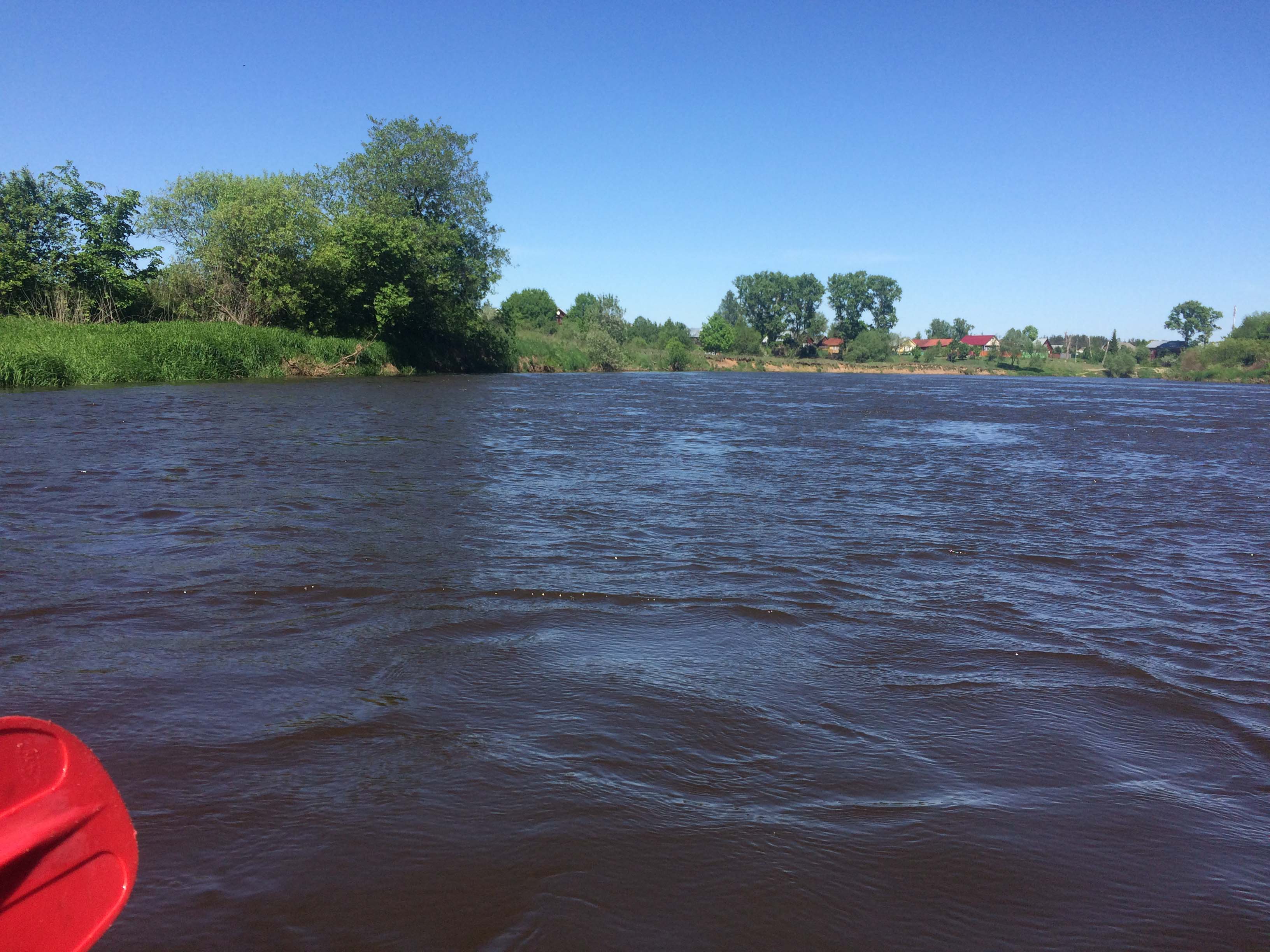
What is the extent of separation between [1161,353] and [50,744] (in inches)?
6720

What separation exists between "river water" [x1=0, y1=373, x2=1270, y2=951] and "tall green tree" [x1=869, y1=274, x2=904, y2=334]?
131892 millimetres

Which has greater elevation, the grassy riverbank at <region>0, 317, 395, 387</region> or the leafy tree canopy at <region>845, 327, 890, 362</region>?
the leafy tree canopy at <region>845, 327, 890, 362</region>

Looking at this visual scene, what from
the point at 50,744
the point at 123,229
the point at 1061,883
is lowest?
the point at 1061,883

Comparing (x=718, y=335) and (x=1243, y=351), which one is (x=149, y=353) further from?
(x=718, y=335)

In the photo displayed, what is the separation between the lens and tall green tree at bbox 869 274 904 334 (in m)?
135

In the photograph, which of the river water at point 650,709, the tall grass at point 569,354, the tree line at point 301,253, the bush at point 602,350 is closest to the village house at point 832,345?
the tall grass at point 569,354

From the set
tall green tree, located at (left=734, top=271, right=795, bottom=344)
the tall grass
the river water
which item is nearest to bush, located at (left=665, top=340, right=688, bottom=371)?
the tall grass

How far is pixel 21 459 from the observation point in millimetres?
11055

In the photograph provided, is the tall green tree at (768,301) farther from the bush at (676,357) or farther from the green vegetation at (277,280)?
the green vegetation at (277,280)

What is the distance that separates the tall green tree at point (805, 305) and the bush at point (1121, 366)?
41448mm

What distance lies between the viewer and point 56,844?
168cm

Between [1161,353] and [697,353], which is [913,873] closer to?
[697,353]

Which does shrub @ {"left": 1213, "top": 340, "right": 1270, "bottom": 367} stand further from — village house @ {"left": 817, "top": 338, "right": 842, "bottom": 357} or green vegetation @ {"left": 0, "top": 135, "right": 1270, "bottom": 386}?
green vegetation @ {"left": 0, "top": 135, "right": 1270, "bottom": 386}

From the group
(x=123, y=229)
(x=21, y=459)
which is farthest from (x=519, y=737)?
(x=123, y=229)
